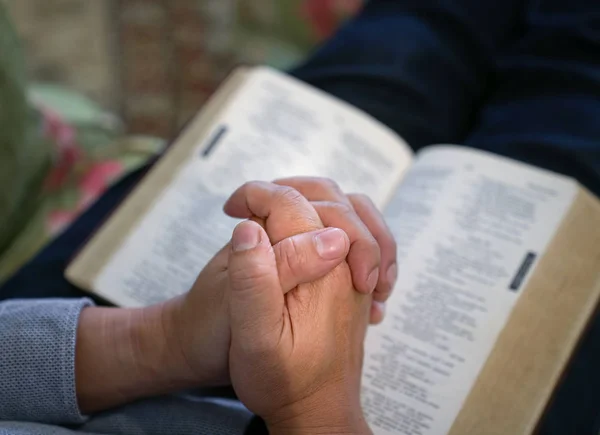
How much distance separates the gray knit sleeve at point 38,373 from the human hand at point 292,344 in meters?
0.14

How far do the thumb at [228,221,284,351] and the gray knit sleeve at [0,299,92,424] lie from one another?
0.16 metres

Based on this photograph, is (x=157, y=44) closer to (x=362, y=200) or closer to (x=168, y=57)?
(x=168, y=57)

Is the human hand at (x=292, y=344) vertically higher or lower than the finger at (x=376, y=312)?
lower

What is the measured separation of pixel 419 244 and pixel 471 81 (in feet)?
1.04

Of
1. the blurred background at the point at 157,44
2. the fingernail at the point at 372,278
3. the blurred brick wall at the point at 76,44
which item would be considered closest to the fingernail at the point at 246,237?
the fingernail at the point at 372,278

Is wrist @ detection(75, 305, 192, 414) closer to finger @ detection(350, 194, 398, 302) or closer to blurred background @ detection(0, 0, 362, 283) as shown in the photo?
finger @ detection(350, 194, 398, 302)

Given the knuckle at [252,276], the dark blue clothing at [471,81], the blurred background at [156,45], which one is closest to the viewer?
the knuckle at [252,276]

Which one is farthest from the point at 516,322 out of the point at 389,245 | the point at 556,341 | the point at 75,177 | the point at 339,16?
the point at 339,16

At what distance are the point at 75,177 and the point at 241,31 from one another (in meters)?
0.67

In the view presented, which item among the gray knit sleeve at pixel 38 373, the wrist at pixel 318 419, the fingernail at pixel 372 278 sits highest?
the fingernail at pixel 372 278

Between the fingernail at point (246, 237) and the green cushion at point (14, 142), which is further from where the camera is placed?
the green cushion at point (14, 142)

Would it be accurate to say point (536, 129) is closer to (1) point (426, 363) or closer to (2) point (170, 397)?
(1) point (426, 363)

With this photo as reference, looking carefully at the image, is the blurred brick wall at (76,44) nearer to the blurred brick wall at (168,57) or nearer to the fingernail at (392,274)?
the blurred brick wall at (168,57)

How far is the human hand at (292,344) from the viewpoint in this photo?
425 mm
